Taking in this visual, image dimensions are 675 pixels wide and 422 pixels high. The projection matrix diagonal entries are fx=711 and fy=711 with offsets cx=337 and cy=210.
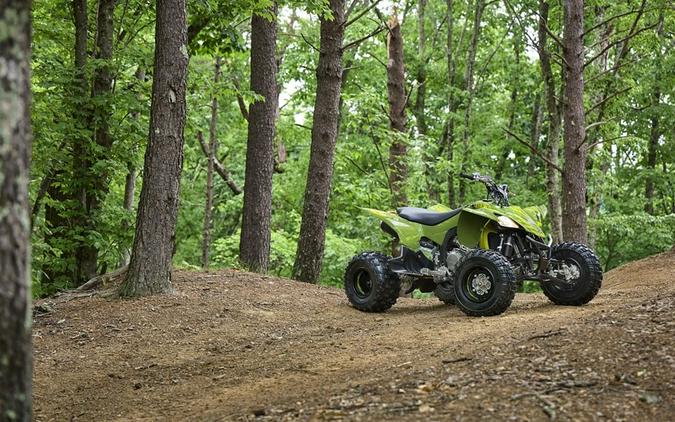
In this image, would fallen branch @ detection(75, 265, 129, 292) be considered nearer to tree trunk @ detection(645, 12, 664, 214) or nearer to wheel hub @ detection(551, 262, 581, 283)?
wheel hub @ detection(551, 262, 581, 283)

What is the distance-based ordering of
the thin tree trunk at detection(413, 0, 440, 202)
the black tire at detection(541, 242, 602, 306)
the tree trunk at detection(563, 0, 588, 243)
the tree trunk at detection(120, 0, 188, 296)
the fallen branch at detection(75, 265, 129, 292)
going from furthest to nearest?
1. the thin tree trunk at detection(413, 0, 440, 202)
2. the tree trunk at detection(563, 0, 588, 243)
3. the fallen branch at detection(75, 265, 129, 292)
4. the tree trunk at detection(120, 0, 188, 296)
5. the black tire at detection(541, 242, 602, 306)

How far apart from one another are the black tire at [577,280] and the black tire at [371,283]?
184 cm

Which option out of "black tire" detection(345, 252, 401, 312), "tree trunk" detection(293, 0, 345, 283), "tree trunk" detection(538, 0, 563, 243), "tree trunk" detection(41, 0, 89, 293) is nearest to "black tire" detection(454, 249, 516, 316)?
"black tire" detection(345, 252, 401, 312)

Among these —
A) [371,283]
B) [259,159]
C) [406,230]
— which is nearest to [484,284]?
[406,230]

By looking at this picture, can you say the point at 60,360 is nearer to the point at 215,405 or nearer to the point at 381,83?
the point at 215,405

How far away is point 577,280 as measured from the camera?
24.6 feet

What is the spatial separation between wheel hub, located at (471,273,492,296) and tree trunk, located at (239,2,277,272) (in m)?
5.44

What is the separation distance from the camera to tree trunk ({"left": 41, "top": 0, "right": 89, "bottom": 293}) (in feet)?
33.6

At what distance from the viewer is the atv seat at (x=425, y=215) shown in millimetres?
8312

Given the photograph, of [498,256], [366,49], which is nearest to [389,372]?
[498,256]

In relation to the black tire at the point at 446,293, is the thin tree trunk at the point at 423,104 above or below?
above

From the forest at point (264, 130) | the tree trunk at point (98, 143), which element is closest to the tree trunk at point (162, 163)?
the forest at point (264, 130)

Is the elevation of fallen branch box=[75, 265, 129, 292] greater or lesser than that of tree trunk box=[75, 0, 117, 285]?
lesser

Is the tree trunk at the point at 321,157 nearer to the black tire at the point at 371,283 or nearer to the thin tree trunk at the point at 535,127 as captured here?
the black tire at the point at 371,283
